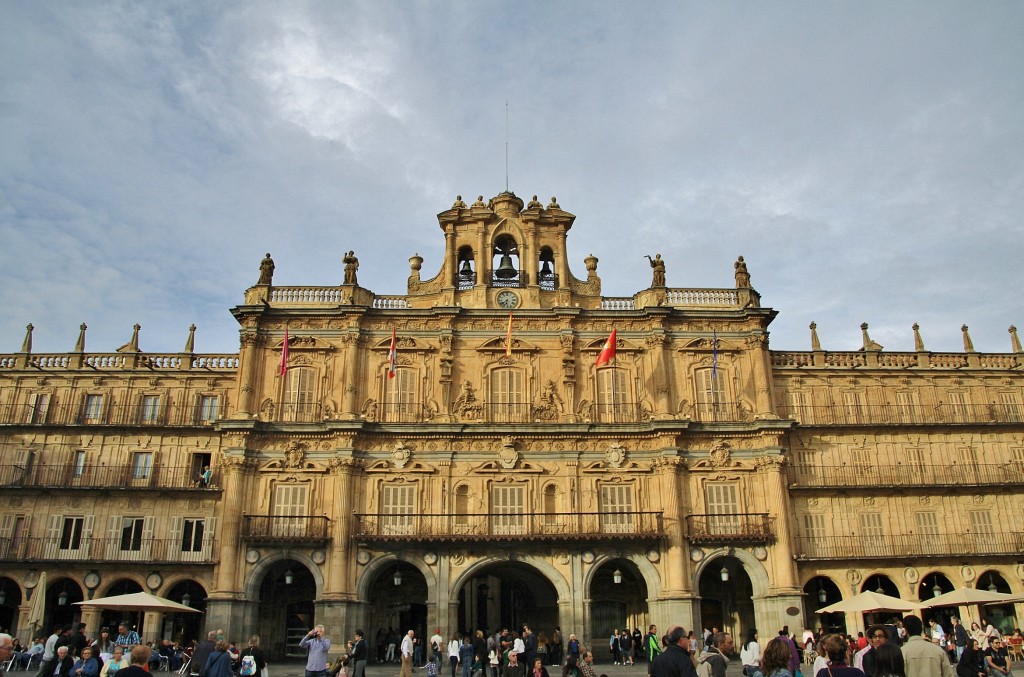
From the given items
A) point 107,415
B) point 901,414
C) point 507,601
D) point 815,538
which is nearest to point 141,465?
point 107,415

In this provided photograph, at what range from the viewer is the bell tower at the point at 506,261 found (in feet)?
129

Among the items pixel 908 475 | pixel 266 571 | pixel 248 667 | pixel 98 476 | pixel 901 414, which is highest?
pixel 901 414

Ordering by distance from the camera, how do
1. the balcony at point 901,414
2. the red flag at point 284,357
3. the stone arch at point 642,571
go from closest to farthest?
the stone arch at point 642,571 → the red flag at point 284,357 → the balcony at point 901,414

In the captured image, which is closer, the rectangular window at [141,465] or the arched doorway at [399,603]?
the arched doorway at [399,603]

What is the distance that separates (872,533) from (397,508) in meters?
20.7

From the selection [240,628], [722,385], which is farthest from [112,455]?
[722,385]

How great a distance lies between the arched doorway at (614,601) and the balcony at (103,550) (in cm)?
1650

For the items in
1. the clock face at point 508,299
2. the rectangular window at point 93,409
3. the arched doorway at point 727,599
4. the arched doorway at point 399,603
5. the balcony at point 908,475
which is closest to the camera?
the arched doorway at point 399,603

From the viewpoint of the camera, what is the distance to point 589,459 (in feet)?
120

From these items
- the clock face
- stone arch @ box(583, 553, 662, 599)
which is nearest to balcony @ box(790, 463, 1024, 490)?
stone arch @ box(583, 553, 662, 599)

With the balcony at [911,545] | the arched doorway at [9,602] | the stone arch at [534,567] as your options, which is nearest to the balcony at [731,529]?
the balcony at [911,545]

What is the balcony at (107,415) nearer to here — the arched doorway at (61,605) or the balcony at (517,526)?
the arched doorway at (61,605)

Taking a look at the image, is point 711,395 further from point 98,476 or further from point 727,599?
point 98,476

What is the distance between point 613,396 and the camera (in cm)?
3775
